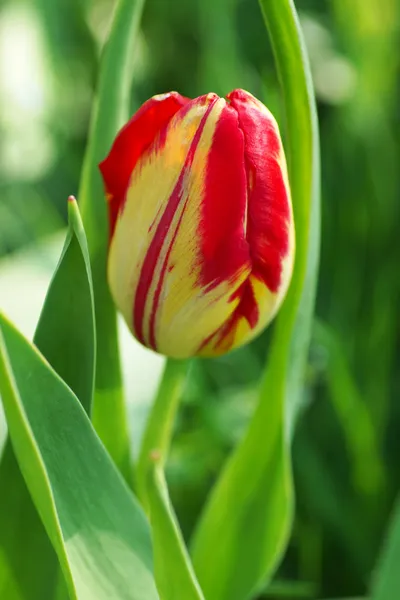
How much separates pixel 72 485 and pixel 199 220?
4.2 inches

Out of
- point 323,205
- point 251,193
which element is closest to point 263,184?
point 251,193

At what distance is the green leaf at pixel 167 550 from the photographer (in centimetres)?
34

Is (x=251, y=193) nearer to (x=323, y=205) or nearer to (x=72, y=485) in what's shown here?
(x=72, y=485)

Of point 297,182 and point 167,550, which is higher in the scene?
point 297,182

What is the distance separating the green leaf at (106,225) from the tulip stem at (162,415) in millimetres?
10

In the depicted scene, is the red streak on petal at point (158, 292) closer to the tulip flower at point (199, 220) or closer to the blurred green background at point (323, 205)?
the tulip flower at point (199, 220)

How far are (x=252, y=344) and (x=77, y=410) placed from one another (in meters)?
0.56

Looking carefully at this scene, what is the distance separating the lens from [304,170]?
1.36ft

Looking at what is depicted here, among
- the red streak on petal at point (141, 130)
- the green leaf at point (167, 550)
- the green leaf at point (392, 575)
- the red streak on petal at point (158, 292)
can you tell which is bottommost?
the green leaf at point (392, 575)

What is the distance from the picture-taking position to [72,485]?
0.35 meters

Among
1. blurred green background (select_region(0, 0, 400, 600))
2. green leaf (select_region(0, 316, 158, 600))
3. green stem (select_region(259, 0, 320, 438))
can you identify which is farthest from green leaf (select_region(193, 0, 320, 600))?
blurred green background (select_region(0, 0, 400, 600))

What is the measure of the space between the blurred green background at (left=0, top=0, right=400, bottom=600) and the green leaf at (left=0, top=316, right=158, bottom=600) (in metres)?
0.31

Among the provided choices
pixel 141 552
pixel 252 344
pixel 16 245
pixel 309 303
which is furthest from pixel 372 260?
pixel 141 552

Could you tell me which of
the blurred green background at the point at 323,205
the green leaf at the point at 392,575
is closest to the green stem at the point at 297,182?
the green leaf at the point at 392,575
